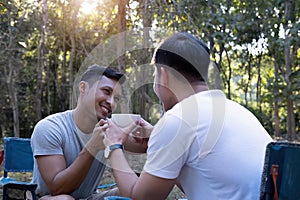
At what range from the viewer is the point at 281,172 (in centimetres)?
137

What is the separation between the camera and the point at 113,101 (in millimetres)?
2223

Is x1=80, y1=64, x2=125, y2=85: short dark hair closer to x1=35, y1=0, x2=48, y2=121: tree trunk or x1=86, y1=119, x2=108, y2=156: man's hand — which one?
x1=86, y1=119, x2=108, y2=156: man's hand

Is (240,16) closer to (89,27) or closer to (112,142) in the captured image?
(89,27)

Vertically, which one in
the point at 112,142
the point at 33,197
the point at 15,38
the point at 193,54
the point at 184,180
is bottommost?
the point at 33,197

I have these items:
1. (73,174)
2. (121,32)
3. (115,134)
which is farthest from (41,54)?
(115,134)

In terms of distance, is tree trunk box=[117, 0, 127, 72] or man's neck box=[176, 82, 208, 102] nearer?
man's neck box=[176, 82, 208, 102]

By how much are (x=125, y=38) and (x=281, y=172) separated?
4.36m

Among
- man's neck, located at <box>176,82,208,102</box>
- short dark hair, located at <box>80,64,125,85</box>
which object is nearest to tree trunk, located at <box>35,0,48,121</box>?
short dark hair, located at <box>80,64,125,85</box>

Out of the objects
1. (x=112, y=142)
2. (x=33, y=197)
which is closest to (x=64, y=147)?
(x=33, y=197)

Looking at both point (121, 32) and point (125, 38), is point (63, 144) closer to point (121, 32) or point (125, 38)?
point (121, 32)

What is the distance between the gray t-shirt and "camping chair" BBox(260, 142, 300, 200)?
0.87 m

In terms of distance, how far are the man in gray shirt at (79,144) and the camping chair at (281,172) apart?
65 cm

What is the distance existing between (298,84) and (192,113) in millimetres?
6106

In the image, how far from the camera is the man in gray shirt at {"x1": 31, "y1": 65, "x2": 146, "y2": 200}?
6.20ft
